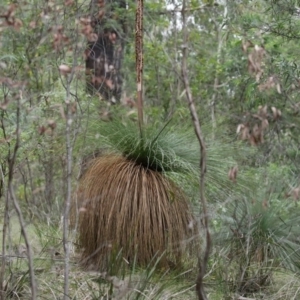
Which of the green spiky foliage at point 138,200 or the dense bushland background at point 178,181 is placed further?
the green spiky foliage at point 138,200

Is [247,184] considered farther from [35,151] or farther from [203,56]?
[203,56]

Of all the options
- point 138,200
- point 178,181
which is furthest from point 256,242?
point 138,200

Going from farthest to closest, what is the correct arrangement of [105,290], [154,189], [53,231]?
[53,231], [154,189], [105,290]

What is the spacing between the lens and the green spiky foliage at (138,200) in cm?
543

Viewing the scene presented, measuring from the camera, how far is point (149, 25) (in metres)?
10.9

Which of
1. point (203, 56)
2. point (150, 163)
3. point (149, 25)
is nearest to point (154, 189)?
point (150, 163)

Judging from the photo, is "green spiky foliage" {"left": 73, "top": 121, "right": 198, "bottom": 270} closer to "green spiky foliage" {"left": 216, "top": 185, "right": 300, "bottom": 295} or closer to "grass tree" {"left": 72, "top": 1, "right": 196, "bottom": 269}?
"grass tree" {"left": 72, "top": 1, "right": 196, "bottom": 269}

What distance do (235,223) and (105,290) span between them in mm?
1524

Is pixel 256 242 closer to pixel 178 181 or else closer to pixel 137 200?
pixel 178 181

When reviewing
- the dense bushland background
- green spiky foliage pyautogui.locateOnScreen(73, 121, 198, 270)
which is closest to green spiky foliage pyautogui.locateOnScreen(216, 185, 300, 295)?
the dense bushland background

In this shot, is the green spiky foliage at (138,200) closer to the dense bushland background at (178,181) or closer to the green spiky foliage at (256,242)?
the dense bushland background at (178,181)

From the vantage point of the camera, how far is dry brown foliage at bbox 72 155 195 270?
543 cm

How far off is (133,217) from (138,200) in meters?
0.16

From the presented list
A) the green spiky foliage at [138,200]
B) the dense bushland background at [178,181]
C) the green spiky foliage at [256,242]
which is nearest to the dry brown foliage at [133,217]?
the green spiky foliage at [138,200]
